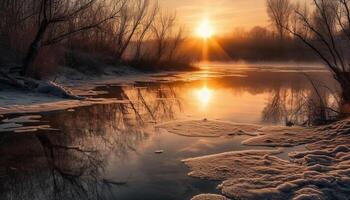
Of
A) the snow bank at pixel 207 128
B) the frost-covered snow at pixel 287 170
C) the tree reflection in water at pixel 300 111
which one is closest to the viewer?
the frost-covered snow at pixel 287 170

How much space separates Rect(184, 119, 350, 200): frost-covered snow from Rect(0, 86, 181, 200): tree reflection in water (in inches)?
59.6

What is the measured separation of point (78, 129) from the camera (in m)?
9.23

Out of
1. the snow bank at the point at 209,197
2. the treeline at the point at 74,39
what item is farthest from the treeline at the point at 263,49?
the snow bank at the point at 209,197

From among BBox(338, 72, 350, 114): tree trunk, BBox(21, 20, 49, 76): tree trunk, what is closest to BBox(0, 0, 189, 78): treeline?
BBox(21, 20, 49, 76): tree trunk

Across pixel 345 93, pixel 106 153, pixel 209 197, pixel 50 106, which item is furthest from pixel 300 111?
pixel 209 197

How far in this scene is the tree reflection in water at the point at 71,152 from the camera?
5289mm

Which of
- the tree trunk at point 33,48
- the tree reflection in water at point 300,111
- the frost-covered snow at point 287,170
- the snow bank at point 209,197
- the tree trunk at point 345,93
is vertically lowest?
the snow bank at point 209,197

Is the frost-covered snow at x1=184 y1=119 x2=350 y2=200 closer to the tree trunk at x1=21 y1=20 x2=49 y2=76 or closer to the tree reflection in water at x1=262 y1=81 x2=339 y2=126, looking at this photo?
the tree reflection in water at x1=262 y1=81 x2=339 y2=126

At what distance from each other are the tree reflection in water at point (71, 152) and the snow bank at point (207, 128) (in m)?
0.70

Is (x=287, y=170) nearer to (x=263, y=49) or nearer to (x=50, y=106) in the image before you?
(x=50, y=106)

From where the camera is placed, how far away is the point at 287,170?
19.8 feet

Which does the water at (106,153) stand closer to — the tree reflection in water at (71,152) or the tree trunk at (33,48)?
the tree reflection in water at (71,152)

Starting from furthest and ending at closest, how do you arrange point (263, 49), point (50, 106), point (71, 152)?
point (263, 49) < point (50, 106) < point (71, 152)

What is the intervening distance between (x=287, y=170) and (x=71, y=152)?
368 cm
